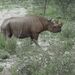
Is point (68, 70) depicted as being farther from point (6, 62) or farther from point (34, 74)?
point (6, 62)

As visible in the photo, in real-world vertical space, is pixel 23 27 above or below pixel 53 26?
above

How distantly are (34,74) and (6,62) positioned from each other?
392cm

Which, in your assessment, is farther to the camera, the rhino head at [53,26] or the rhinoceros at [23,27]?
the rhino head at [53,26]

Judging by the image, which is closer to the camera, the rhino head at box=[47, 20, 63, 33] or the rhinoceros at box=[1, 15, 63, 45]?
the rhinoceros at box=[1, 15, 63, 45]

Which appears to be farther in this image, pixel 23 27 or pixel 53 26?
pixel 53 26

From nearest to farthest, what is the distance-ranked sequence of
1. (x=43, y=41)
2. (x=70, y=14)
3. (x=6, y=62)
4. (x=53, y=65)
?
1. (x=53, y=65)
2. (x=6, y=62)
3. (x=43, y=41)
4. (x=70, y=14)

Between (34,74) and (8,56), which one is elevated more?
(34,74)

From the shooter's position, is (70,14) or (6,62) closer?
(6,62)

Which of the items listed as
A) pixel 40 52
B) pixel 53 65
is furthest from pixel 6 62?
pixel 53 65

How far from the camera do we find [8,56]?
14.2 meters

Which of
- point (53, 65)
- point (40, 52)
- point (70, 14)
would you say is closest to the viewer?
point (53, 65)

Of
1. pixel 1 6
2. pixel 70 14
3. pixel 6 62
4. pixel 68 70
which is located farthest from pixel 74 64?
Result: pixel 1 6

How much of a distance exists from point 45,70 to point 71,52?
0.90 meters

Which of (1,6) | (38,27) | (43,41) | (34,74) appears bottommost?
(1,6)
